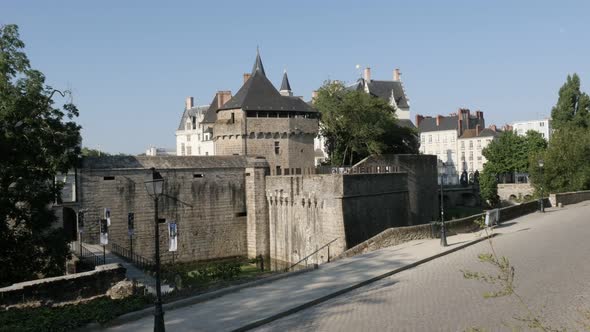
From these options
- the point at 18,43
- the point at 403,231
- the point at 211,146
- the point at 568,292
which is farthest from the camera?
the point at 211,146

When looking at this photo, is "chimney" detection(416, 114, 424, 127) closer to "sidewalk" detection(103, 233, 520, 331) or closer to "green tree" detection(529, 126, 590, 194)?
"green tree" detection(529, 126, 590, 194)

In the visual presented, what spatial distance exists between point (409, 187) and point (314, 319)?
22036 mm

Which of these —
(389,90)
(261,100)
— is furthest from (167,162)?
(389,90)

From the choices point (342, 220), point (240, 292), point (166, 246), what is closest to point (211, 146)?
point (166, 246)

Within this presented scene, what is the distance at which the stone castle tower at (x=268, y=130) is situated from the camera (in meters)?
35.6

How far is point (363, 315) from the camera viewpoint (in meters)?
11.0

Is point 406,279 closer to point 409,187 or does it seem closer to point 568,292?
point 568,292

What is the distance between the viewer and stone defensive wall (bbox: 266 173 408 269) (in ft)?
85.1

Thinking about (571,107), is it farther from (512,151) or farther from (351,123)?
(351,123)

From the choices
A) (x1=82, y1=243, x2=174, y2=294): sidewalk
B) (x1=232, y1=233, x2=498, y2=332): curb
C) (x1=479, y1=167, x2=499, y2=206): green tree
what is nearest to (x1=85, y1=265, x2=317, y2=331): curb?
(x1=82, y1=243, x2=174, y2=294): sidewalk

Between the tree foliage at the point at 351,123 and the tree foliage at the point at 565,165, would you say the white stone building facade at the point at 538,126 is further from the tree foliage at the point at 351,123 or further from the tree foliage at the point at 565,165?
the tree foliage at the point at 351,123

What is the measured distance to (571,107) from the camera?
60375mm

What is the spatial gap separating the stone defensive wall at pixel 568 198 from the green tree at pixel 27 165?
32357mm

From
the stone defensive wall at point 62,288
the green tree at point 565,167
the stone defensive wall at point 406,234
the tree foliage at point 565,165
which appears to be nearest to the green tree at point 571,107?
the tree foliage at point 565,165
